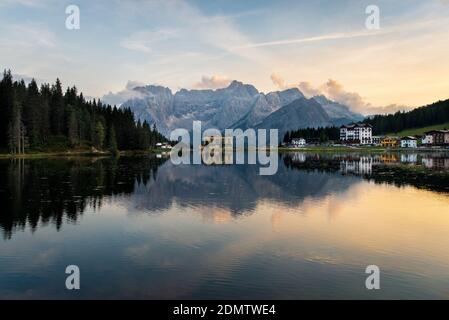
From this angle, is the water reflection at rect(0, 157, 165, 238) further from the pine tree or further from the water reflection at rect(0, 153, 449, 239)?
the pine tree

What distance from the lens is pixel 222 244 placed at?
32.9 meters

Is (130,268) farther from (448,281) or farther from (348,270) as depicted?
(448,281)

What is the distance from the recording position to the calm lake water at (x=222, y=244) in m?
23.1

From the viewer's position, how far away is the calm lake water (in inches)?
909

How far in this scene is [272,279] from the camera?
79.6ft

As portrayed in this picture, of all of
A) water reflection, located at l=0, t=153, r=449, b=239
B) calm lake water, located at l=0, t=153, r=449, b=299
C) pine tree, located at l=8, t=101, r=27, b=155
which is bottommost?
calm lake water, located at l=0, t=153, r=449, b=299

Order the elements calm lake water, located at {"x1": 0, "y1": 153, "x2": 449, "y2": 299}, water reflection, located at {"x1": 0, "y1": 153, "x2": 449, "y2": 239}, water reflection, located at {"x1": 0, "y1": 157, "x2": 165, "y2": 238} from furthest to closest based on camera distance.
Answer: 1. water reflection, located at {"x1": 0, "y1": 153, "x2": 449, "y2": 239}
2. water reflection, located at {"x1": 0, "y1": 157, "x2": 165, "y2": 238}
3. calm lake water, located at {"x1": 0, "y1": 153, "x2": 449, "y2": 299}

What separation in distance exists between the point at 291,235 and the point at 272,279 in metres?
11.7

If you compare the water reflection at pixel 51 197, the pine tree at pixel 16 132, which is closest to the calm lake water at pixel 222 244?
the water reflection at pixel 51 197

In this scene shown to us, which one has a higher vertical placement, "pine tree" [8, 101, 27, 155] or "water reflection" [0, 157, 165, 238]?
"pine tree" [8, 101, 27, 155]

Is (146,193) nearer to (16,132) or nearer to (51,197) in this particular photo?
(51,197)

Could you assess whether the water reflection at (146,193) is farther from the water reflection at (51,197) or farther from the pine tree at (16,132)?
the pine tree at (16,132)

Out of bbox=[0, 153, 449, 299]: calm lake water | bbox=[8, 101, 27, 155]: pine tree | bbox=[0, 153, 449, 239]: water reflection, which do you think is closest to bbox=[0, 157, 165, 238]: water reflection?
bbox=[0, 153, 449, 239]: water reflection

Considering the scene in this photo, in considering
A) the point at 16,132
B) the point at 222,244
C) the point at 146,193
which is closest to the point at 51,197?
the point at 146,193
